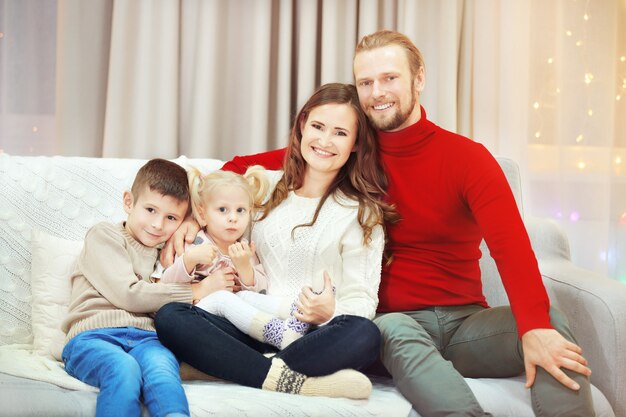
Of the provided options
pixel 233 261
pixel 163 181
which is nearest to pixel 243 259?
pixel 233 261

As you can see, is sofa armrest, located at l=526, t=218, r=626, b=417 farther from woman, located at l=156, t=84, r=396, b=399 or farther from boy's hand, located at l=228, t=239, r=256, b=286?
boy's hand, located at l=228, t=239, r=256, b=286

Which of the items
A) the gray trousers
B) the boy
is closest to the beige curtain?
the boy

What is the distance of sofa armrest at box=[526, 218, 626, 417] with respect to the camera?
1707 mm

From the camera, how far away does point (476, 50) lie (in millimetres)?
2781

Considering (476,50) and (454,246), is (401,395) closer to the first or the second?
(454,246)

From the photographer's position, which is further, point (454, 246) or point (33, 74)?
point (33, 74)

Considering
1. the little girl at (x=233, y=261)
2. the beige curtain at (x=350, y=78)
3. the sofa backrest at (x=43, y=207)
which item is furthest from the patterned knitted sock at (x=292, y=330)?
the beige curtain at (x=350, y=78)

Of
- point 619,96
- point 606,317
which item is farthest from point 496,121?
point 606,317

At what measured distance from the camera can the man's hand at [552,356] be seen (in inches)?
61.9

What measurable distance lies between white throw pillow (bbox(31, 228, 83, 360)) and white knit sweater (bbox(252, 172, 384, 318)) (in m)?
0.50

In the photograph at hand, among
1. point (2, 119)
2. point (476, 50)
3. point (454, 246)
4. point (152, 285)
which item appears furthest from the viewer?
point (476, 50)

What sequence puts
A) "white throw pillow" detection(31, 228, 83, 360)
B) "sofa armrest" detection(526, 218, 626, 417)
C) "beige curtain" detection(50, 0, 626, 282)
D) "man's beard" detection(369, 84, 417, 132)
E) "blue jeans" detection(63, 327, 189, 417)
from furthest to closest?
"beige curtain" detection(50, 0, 626, 282) → "man's beard" detection(369, 84, 417, 132) → "white throw pillow" detection(31, 228, 83, 360) → "sofa armrest" detection(526, 218, 626, 417) → "blue jeans" detection(63, 327, 189, 417)

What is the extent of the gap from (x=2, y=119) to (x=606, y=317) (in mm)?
1962

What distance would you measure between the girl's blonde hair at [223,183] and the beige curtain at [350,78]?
23.3 inches
